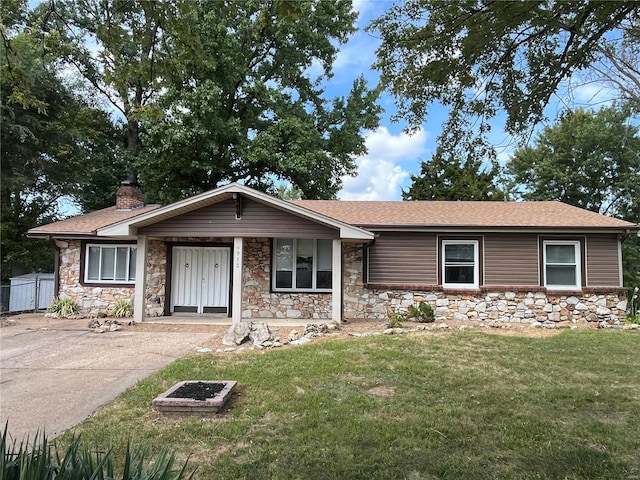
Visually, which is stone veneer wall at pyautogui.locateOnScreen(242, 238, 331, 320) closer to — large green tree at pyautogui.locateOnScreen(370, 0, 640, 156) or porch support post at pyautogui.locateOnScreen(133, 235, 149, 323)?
porch support post at pyautogui.locateOnScreen(133, 235, 149, 323)

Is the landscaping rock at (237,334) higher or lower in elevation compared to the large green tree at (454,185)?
lower

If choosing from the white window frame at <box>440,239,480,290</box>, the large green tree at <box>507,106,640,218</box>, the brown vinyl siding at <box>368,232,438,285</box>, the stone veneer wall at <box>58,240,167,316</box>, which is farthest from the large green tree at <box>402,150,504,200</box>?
the stone veneer wall at <box>58,240,167,316</box>

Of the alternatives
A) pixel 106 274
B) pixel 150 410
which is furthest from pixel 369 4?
pixel 106 274

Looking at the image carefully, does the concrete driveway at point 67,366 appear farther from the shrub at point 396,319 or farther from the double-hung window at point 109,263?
the shrub at point 396,319

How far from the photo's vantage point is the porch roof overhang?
10.2m

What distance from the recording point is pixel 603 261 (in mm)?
11477

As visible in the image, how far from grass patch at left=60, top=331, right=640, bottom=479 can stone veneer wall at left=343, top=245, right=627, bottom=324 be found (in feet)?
14.4

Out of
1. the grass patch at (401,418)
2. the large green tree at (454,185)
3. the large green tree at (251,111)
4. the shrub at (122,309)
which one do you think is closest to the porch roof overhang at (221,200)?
the shrub at (122,309)

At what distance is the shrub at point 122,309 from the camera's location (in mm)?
11859

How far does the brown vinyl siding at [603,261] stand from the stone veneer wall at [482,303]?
368mm

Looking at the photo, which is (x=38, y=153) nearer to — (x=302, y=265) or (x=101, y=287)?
(x=101, y=287)

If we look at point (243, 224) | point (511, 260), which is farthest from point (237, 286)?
point (511, 260)

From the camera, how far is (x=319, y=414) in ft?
14.3

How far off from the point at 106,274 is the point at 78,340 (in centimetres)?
415
